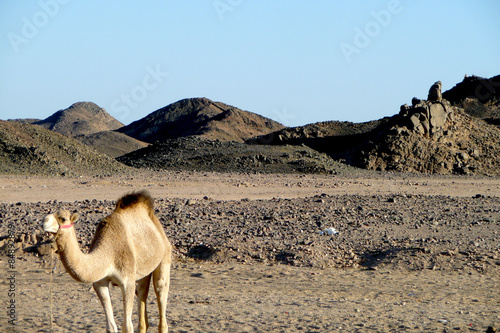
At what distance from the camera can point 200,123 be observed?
8950 centimetres

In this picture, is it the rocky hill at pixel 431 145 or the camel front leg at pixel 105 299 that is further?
the rocky hill at pixel 431 145

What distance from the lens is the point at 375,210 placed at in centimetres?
1709

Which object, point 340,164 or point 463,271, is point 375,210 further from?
point 340,164

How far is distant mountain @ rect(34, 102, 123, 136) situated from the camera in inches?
4742

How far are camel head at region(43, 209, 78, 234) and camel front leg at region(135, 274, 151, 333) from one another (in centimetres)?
198

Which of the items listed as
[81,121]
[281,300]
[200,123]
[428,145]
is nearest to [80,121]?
[81,121]

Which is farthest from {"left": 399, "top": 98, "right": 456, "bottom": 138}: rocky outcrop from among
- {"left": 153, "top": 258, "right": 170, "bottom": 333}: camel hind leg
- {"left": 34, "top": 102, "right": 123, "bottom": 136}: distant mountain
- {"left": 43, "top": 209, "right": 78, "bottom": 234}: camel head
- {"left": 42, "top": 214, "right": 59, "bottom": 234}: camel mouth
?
{"left": 34, "top": 102, "right": 123, "bottom": 136}: distant mountain

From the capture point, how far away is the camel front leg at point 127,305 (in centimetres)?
673

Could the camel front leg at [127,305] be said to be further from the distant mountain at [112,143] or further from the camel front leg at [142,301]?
the distant mountain at [112,143]

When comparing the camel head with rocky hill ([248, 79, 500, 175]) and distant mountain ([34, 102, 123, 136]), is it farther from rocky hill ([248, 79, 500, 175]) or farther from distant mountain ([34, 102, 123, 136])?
distant mountain ([34, 102, 123, 136])

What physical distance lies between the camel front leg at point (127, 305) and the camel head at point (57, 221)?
1.32 meters

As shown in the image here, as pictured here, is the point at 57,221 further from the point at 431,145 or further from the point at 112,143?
the point at 112,143

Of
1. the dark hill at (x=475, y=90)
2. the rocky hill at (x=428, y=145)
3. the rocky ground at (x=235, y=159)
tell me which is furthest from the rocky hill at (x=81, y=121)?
the rocky hill at (x=428, y=145)

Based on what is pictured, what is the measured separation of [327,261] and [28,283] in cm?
523
